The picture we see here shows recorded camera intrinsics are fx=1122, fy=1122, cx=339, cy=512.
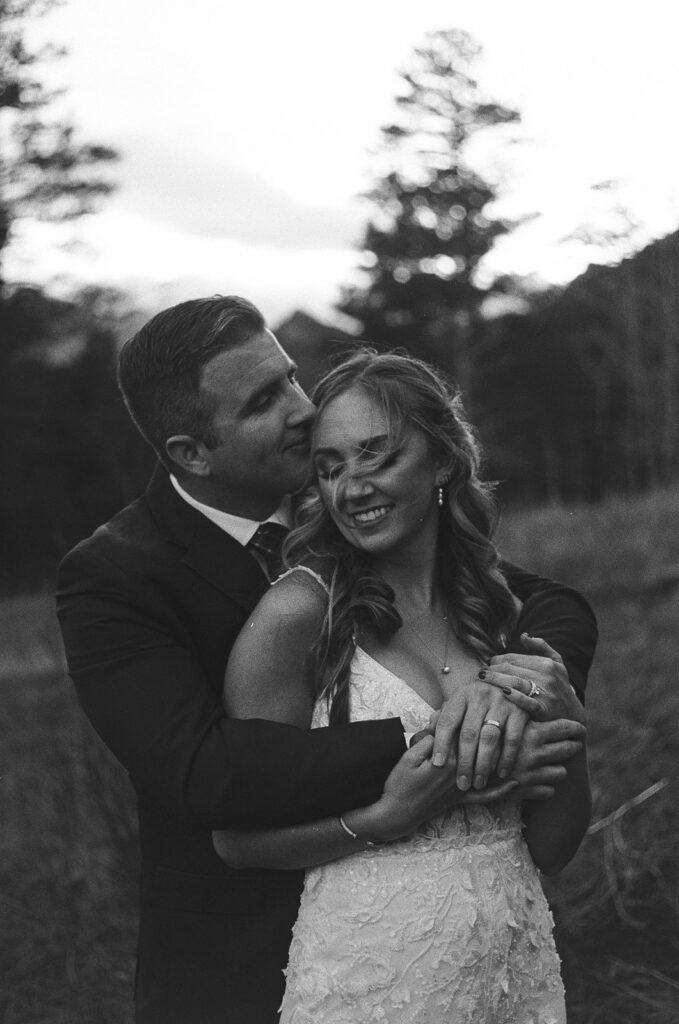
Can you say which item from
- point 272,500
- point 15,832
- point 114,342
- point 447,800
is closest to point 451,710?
point 447,800

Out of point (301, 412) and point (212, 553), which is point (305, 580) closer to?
point (212, 553)

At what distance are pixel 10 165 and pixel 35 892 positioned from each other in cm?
713

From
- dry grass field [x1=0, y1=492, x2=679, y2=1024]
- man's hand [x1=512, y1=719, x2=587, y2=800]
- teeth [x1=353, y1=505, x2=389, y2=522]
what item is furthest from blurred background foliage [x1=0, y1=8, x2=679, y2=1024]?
man's hand [x1=512, y1=719, x2=587, y2=800]

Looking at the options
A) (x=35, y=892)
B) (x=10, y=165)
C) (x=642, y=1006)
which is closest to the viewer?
(x=642, y=1006)

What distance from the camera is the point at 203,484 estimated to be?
8.80 feet

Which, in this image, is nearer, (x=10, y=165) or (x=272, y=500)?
(x=272, y=500)

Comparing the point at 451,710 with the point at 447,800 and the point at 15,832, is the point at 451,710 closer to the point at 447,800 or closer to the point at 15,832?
the point at 447,800

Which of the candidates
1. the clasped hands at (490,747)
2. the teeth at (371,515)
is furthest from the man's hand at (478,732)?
the teeth at (371,515)

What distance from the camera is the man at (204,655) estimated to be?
2143 millimetres

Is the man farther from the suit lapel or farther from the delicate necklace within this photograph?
the delicate necklace

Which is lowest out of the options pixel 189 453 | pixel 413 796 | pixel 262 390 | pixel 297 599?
pixel 413 796

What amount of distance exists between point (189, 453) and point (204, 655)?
0.50 metres

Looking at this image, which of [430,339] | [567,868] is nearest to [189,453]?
[567,868]

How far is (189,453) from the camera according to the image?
8.75 feet
